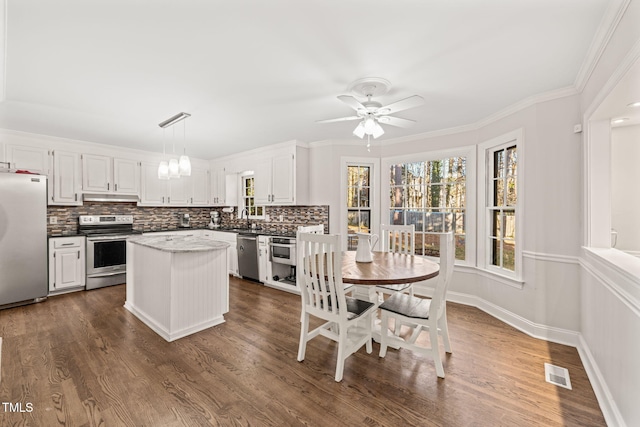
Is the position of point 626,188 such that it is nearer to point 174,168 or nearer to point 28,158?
point 174,168

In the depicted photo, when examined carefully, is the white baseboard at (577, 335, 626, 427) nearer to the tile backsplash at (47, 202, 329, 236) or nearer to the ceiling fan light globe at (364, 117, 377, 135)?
the ceiling fan light globe at (364, 117, 377, 135)

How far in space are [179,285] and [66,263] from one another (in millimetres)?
2750

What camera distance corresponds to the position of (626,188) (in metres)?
2.71

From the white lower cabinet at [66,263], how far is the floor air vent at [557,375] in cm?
587

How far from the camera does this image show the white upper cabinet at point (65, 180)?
4246 millimetres

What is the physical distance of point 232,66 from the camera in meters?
2.18

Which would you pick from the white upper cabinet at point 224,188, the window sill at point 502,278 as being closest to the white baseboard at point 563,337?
the window sill at point 502,278

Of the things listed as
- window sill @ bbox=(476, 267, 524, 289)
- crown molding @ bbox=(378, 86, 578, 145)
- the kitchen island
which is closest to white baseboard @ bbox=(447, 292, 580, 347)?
window sill @ bbox=(476, 267, 524, 289)

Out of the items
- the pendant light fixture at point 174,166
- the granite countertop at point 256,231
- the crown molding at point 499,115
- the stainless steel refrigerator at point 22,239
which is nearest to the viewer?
the crown molding at point 499,115

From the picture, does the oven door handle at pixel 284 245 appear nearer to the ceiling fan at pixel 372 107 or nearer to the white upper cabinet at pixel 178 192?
the ceiling fan at pixel 372 107

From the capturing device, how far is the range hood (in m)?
4.58

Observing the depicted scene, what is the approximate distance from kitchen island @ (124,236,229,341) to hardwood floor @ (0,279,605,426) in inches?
6.0

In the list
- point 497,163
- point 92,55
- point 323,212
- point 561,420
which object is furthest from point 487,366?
point 92,55

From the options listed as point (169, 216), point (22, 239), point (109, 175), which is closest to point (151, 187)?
point (109, 175)
